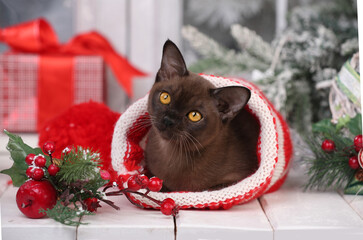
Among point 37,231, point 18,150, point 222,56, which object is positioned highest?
point 222,56

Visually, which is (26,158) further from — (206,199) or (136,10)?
(136,10)

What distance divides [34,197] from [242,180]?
1.45ft

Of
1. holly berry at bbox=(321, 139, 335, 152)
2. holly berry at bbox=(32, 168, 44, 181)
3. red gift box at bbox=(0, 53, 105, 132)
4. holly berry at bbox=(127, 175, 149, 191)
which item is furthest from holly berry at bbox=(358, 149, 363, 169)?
red gift box at bbox=(0, 53, 105, 132)

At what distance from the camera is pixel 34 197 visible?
2.96 feet

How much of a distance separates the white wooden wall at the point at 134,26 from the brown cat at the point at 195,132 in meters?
0.79

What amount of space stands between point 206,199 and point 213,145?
0.13 meters

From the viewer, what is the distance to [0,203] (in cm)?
105

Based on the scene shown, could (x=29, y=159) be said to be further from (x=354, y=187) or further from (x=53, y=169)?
(x=354, y=187)

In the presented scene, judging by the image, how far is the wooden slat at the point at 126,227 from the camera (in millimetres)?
896

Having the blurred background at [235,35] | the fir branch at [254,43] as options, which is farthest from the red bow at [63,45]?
the fir branch at [254,43]

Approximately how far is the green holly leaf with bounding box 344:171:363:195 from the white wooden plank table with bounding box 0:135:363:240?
0.08 meters

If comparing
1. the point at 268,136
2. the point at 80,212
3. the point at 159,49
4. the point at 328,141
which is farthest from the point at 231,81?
the point at 159,49

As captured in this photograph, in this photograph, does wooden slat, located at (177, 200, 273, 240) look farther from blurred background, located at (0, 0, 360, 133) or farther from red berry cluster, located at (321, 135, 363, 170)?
blurred background, located at (0, 0, 360, 133)

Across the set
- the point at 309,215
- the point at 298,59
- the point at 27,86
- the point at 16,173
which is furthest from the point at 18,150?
the point at 298,59
